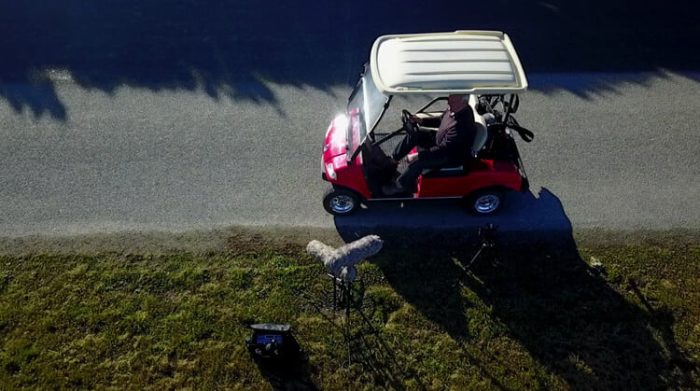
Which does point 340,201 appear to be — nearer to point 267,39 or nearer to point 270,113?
point 270,113

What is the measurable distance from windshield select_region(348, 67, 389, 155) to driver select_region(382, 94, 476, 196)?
541 mm

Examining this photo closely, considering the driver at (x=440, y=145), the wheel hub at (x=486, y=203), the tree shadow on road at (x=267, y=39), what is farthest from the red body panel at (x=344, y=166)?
the tree shadow on road at (x=267, y=39)

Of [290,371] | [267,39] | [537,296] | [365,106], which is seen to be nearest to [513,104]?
[365,106]

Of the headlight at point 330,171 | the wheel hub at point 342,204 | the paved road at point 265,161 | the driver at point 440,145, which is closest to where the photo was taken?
the driver at point 440,145

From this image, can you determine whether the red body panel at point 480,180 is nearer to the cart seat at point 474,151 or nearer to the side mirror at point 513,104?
the cart seat at point 474,151

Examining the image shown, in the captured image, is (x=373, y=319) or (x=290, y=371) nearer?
(x=290, y=371)

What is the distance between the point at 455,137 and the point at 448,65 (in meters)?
0.80

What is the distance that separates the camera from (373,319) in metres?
5.81

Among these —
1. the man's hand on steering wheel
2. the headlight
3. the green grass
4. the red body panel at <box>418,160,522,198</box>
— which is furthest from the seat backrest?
the headlight

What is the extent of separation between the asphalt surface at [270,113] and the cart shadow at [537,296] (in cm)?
12

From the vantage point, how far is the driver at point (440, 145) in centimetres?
579

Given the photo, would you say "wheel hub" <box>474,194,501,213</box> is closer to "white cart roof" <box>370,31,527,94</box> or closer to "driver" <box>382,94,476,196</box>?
"driver" <box>382,94,476,196</box>

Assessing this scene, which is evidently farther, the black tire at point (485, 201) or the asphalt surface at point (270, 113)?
the asphalt surface at point (270, 113)

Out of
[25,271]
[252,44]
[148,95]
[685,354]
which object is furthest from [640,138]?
[25,271]
